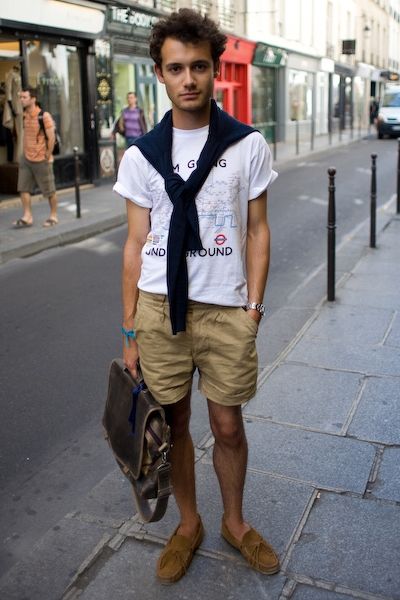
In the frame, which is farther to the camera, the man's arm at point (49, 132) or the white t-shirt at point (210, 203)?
the man's arm at point (49, 132)

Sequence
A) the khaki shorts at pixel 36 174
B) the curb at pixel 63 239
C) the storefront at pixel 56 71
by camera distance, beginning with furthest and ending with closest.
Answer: the storefront at pixel 56 71 < the khaki shorts at pixel 36 174 < the curb at pixel 63 239

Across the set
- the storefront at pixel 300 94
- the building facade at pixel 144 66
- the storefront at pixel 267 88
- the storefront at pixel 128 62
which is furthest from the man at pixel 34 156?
the storefront at pixel 300 94

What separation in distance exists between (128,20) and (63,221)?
25.0 ft

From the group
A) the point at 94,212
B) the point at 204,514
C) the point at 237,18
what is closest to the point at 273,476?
the point at 204,514

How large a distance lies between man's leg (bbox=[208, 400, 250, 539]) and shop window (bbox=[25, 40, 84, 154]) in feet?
40.2

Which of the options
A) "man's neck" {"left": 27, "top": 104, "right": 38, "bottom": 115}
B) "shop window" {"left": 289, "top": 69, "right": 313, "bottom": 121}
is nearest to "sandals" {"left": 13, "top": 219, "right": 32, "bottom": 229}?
"man's neck" {"left": 27, "top": 104, "right": 38, "bottom": 115}

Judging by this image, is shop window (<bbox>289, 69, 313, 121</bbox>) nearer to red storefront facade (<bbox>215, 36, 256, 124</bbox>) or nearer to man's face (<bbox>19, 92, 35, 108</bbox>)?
red storefront facade (<bbox>215, 36, 256, 124</bbox>)

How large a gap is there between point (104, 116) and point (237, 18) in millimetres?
11389

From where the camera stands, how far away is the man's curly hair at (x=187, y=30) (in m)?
2.29

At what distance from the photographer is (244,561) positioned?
2.66 m

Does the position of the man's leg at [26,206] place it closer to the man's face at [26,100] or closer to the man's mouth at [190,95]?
the man's face at [26,100]

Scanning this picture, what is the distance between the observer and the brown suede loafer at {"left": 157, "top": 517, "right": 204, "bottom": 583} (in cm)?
257

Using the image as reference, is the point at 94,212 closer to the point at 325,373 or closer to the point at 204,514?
the point at 325,373

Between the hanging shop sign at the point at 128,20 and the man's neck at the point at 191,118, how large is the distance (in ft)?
45.3
